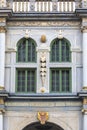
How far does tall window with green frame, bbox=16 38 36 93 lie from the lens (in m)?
33.4

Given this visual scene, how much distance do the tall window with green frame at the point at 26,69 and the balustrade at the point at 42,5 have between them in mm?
1690

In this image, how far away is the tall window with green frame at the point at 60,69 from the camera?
33375 mm

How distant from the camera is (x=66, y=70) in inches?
1320

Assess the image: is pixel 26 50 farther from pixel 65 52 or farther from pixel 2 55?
pixel 65 52

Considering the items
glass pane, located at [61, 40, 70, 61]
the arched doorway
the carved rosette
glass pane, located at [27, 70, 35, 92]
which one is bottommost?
the arched doorway

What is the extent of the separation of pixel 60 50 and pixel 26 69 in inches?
82.2

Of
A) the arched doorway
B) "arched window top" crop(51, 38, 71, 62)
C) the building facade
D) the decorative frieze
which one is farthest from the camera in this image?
the decorative frieze

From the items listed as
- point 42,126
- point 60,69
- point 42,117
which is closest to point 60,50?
point 60,69

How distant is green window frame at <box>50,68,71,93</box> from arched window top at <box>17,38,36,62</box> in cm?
133

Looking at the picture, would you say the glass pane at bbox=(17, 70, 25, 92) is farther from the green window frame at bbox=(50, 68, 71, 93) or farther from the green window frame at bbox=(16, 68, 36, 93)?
the green window frame at bbox=(50, 68, 71, 93)

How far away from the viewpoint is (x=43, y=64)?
3328 cm

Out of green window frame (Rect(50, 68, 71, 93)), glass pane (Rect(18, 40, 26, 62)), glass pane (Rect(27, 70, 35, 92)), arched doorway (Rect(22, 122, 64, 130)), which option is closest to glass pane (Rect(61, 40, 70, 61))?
green window frame (Rect(50, 68, 71, 93))

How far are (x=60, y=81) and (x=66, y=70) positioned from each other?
0.69 metres

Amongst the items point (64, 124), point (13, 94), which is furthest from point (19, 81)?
point (64, 124)
